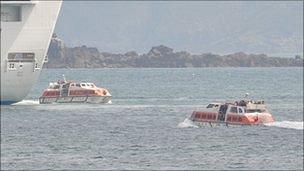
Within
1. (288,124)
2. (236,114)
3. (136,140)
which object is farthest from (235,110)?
(136,140)

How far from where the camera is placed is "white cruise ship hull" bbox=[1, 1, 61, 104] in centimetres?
13612

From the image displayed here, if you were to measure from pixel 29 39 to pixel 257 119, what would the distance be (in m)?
32.0

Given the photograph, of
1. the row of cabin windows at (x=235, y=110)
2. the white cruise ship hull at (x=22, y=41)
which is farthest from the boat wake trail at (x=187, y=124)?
the white cruise ship hull at (x=22, y=41)

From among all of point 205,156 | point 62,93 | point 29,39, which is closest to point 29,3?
point 29,39

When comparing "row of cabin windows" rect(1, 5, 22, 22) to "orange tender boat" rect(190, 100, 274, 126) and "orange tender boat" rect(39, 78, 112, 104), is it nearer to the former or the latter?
"orange tender boat" rect(39, 78, 112, 104)

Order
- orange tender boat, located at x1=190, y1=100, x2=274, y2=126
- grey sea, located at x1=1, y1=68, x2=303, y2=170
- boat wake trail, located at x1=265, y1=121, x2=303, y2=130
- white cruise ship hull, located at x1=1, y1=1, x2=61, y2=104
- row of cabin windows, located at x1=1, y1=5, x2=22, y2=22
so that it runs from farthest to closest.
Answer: row of cabin windows, located at x1=1, y1=5, x2=22, y2=22, white cruise ship hull, located at x1=1, y1=1, x2=61, y2=104, boat wake trail, located at x1=265, y1=121, x2=303, y2=130, orange tender boat, located at x1=190, y1=100, x2=274, y2=126, grey sea, located at x1=1, y1=68, x2=303, y2=170

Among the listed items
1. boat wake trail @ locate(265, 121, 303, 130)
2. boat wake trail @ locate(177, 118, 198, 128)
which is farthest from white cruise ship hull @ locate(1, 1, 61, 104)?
boat wake trail @ locate(265, 121, 303, 130)

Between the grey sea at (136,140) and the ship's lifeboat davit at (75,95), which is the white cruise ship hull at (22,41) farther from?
the ship's lifeboat davit at (75,95)

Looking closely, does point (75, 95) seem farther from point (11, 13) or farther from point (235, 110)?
point (235, 110)

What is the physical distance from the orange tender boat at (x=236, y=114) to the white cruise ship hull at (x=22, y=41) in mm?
25636

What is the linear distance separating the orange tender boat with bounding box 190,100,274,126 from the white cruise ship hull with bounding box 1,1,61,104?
25636mm

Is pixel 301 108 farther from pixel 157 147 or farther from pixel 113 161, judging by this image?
pixel 113 161

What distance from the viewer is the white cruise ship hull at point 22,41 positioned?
136125 mm

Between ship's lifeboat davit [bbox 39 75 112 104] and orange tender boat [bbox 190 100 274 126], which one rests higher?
orange tender boat [bbox 190 100 274 126]
